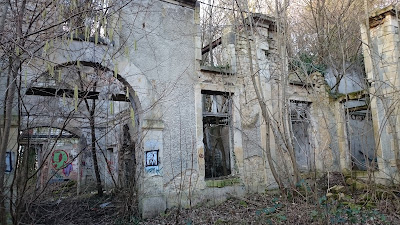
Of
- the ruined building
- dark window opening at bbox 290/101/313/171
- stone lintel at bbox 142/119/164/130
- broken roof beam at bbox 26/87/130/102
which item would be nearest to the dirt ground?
the ruined building

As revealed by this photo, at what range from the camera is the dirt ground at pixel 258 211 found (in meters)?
A: 5.63

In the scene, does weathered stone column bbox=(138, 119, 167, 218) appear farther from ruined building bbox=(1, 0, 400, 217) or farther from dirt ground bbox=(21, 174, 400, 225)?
dirt ground bbox=(21, 174, 400, 225)

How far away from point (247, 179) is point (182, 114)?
2.56 metres

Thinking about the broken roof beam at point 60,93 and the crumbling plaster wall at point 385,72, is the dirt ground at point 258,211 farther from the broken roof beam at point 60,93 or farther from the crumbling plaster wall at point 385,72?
the broken roof beam at point 60,93

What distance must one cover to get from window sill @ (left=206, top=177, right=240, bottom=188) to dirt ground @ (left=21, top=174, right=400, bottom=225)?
41 centimetres

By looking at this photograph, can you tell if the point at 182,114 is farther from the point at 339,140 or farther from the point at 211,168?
the point at 339,140

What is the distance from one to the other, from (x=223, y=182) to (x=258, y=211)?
5.68 feet

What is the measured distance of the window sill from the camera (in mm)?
7805

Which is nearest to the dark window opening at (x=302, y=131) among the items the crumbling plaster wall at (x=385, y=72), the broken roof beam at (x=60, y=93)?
the crumbling plaster wall at (x=385, y=72)

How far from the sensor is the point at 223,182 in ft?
26.2

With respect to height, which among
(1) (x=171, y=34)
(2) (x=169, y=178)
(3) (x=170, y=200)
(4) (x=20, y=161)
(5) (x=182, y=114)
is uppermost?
(1) (x=171, y=34)

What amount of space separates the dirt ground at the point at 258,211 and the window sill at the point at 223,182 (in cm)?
41

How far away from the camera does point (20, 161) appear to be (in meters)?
5.35

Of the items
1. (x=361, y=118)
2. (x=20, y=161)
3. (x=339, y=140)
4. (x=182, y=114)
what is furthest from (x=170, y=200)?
(x=361, y=118)
